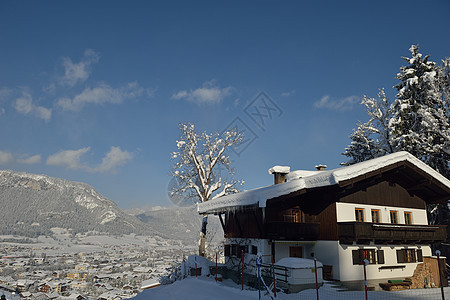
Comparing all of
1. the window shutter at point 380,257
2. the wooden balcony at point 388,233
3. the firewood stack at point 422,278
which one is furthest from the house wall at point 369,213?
the firewood stack at point 422,278

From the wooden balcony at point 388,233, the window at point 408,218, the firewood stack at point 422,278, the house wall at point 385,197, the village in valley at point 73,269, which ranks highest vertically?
the house wall at point 385,197

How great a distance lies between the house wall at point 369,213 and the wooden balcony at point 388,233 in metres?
1.04

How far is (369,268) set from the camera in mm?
19750

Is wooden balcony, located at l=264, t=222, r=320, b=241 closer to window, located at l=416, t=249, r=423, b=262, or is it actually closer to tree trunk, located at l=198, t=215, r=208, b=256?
window, located at l=416, t=249, r=423, b=262

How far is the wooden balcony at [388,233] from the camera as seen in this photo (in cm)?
1869

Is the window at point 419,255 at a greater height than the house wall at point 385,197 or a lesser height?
lesser

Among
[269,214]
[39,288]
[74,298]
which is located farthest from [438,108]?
[39,288]

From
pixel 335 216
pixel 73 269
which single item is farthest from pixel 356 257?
pixel 73 269

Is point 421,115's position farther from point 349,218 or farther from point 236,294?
point 236,294

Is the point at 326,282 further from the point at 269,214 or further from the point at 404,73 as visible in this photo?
the point at 404,73

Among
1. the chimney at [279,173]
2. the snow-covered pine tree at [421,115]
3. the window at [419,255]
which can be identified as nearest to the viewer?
the window at [419,255]

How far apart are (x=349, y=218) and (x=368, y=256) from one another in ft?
8.43

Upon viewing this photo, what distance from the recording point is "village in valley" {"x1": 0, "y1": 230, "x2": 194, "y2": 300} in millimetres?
64656

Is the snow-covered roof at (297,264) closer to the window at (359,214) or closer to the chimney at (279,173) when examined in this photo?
the window at (359,214)
